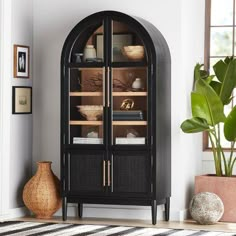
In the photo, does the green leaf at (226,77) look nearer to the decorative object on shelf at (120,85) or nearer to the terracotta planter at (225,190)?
the terracotta planter at (225,190)

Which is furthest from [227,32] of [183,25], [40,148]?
[40,148]

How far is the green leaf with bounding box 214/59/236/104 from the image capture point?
720cm

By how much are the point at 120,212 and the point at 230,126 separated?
139 cm

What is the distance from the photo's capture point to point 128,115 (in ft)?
23.3

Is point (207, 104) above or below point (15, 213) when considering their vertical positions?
above

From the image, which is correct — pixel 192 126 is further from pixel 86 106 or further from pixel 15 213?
pixel 15 213

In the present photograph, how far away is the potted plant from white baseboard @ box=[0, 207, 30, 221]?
174 centimetres

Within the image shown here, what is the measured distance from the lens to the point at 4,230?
263 inches

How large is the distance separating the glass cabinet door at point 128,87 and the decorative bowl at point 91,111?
15 cm

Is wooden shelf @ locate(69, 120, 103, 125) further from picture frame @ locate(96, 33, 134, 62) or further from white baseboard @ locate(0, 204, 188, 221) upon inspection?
white baseboard @ locate(0, 204, 188, 221)

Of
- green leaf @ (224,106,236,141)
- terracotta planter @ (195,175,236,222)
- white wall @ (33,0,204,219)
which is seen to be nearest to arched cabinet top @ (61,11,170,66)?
white wall @ (33,0,204,219)

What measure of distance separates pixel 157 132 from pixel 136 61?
686mm

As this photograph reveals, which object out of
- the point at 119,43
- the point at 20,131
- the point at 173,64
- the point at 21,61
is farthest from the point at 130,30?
the point at 20,131

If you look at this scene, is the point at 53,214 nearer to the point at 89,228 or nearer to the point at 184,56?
the point at 89,228
